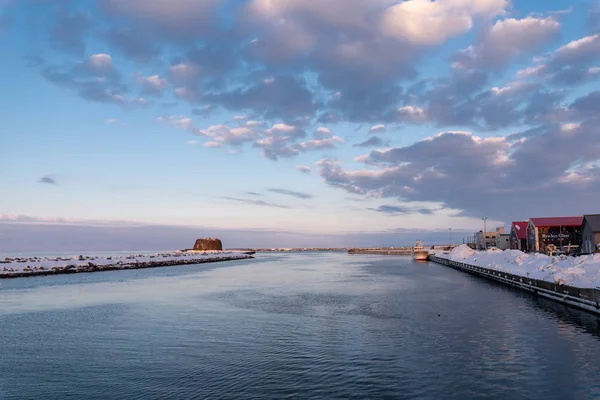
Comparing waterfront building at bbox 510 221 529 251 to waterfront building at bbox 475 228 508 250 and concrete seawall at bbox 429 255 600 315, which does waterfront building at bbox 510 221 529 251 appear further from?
concrete seawall at bbox 429 255 600 315

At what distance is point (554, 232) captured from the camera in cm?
11331

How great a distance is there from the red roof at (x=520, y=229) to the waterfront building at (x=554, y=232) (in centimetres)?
1137

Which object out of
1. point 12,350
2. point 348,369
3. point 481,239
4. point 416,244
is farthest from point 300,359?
point 481,239

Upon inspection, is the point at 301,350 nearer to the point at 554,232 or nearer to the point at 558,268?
the point at 558,268

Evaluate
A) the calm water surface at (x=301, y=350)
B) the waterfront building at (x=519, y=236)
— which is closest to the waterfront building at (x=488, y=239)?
the waterfront building at (x=519, y=236)

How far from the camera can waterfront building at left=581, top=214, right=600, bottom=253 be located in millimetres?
83375

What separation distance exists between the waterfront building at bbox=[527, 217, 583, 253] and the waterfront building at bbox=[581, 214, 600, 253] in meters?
22.8

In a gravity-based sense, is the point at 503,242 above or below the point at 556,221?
below

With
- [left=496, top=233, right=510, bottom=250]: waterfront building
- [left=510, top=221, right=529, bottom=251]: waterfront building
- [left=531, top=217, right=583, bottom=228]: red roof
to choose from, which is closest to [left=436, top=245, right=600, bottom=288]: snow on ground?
[left=531, top=217, right=583, bottom=228]: red roof

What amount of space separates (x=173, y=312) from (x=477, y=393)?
2517 centimetres

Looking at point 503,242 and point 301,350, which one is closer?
point 301,350

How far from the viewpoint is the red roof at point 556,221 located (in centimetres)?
11209

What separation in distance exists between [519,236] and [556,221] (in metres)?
14.3

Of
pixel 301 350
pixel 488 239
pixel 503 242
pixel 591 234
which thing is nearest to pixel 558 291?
pixel 301 350
